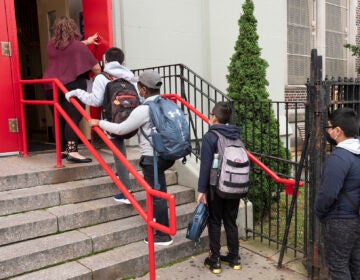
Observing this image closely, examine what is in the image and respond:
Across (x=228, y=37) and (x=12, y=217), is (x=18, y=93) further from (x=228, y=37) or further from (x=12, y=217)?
(x=228, y=37)

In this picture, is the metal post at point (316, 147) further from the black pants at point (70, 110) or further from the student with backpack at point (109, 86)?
the black pants at point (70, 110)

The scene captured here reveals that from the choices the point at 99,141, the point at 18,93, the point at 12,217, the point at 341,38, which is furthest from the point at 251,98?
the point at 341,38

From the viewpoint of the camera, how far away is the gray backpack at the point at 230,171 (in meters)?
3.27

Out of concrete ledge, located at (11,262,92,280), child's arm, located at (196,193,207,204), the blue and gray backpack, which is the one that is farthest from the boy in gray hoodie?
concrete ledge, located at (11,262,92,280)

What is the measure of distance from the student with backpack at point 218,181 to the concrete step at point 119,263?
364 millimetres

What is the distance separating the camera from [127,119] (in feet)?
11.2

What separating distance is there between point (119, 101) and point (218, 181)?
1203 mm

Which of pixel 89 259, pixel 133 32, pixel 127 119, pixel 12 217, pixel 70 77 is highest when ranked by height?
pixel 133 32

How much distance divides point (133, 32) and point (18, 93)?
1.98 metres

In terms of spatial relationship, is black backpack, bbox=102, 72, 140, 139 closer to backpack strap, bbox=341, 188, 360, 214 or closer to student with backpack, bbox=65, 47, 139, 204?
student with backpack, bbox=65, 47, 139, 204

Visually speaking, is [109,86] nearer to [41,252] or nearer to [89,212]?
[89,212]

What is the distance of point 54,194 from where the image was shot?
3824 mm

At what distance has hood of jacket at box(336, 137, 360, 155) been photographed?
2617 millimetres

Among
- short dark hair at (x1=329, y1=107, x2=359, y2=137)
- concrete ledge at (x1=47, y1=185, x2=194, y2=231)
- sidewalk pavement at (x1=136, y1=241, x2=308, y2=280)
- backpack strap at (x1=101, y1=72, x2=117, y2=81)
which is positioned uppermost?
backpack strap at (x1=101, y1=72, x2=117, y2=81)
